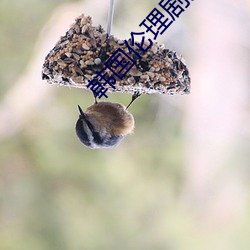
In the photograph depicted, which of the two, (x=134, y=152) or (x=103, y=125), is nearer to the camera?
(x=103, y=125)

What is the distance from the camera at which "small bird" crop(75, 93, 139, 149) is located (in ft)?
3.90

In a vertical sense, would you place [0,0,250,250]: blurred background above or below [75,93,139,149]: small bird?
above

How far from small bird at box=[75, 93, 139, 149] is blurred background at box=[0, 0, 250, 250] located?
4.55 feet

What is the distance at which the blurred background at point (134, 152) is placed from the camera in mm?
2674

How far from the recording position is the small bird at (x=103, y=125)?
1188 mm

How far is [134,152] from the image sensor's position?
2.92 m

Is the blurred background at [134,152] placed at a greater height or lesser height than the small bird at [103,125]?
greater

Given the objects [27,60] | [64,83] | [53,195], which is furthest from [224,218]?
[64,83]

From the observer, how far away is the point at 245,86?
2.82 m

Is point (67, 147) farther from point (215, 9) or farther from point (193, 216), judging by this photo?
point (215, 9)

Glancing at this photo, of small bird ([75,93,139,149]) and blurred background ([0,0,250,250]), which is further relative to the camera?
blurred background ([0,0,250,250])

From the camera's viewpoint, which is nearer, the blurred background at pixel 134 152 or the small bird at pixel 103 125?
the small bird at pixel 103 125

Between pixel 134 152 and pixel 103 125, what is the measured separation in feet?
5.65

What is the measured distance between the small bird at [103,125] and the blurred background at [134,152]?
1386 millimetres
